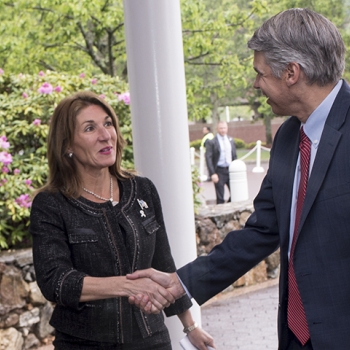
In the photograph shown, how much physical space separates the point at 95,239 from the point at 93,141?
43 centimetres

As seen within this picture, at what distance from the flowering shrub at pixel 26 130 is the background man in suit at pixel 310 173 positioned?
161 inches

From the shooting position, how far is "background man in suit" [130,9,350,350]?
2279 millimetres

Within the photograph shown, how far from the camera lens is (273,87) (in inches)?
96.3

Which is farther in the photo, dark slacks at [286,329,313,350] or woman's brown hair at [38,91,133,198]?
woman's brown hair at [38,91,133,198]

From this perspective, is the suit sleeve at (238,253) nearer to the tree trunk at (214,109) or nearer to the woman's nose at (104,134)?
the woman's nose at (104,134)

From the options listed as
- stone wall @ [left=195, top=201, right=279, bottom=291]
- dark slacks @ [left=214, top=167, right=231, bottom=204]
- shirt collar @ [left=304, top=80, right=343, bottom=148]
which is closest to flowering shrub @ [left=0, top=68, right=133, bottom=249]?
stone wall @ [left=195, top=201, right=279, bottom=291]

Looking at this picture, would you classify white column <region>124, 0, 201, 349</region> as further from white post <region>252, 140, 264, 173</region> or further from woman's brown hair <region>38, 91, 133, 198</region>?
white post <region>252, 140, 264, 173</region>

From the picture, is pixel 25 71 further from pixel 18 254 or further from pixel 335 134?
pixel 335 134

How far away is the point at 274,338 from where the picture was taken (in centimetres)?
653

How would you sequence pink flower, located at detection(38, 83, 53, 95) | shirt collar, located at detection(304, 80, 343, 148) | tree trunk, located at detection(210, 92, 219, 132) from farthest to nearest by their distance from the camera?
tree trunk, located at detection(210, 92, 219, 132) < pink flower, located at detection(38, 83, 53, 95) < shirt collar, located at detection(304, 80, 343, 148)

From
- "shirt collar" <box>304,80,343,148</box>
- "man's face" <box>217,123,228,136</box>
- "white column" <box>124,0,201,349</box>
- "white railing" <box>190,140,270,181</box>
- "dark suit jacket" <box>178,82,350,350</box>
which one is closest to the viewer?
"dark suit jacket" <box>178,82,350,350</box>

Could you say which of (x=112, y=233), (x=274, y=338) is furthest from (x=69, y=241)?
(x=274, y=338)

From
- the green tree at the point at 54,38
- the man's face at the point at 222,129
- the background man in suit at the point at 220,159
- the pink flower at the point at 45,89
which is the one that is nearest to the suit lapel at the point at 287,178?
the pink flower at the point at 45,89

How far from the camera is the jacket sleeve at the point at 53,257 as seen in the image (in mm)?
2760
